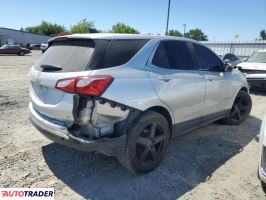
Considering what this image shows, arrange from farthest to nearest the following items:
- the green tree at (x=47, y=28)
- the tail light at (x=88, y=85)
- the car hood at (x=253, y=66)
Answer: the green tree at (x=47, y=28) → the car hood at (x=253, y=66) → the tail light at (x=88, y=85)

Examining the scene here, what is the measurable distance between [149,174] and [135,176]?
0.20 m

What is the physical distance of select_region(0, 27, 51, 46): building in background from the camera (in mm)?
54578

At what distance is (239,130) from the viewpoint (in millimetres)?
5770

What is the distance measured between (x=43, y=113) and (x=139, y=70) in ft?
4.39

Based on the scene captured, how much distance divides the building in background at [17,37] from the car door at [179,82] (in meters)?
54.7

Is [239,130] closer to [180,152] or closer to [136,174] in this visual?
[180,152]

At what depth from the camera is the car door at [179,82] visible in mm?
3740

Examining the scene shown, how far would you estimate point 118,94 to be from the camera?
3.19 metres

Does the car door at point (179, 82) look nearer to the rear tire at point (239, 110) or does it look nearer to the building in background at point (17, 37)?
the rear tire at point (239, 110)

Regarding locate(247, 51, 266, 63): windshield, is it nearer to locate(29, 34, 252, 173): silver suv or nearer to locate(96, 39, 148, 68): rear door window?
locate(29, 34, 252, 173): silver suv

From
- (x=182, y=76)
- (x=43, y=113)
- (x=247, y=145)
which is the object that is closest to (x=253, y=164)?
(x=247, y=145)

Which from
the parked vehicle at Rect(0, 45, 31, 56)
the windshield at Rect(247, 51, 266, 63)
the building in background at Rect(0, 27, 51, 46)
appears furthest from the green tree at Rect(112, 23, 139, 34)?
the windshield at Rect(247, 51, 266, 63)

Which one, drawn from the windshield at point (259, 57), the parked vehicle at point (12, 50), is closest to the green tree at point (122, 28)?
the parked vehicle at point (12, 50)

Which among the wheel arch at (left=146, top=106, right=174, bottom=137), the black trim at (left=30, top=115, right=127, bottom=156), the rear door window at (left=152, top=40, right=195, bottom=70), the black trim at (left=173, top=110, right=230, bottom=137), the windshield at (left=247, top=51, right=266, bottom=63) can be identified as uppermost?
the rear door window at (left=152, top=40, right=195, bottom=70)
